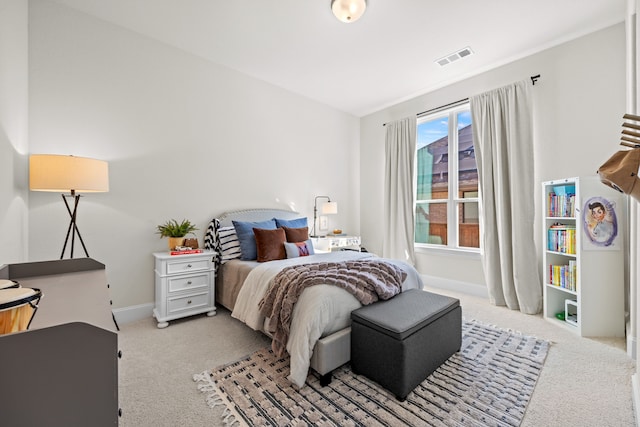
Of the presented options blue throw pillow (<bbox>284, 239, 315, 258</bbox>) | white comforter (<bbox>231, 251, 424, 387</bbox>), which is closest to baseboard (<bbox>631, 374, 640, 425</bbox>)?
white comforter (<bbox>231, 251, 424, 387</bbox>)

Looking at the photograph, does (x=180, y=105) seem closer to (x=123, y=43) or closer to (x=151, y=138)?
(x=151, y=138)

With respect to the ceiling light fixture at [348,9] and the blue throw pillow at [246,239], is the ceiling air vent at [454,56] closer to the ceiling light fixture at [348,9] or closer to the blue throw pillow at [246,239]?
the ceiling light fixture at [348,9]

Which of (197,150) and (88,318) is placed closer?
(88,318)

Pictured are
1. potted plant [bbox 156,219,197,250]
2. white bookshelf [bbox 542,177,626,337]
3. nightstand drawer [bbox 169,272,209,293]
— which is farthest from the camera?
potted plant [bbox 156,219,197,250]

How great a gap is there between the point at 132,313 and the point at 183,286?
1.99ft

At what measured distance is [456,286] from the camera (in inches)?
153

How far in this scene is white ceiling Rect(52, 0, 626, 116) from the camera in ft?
8.17

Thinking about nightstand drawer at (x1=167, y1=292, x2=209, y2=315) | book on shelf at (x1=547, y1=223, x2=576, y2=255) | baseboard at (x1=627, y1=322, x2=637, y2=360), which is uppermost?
Answer: book on shelf at (x1=547, y1=223, x2=576, y2=255)

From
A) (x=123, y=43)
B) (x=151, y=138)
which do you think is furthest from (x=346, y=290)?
(x=123, y=43)

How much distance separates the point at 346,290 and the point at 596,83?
328cm

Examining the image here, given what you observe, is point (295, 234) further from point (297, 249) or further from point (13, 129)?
point (13, 129)

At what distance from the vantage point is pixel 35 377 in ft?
1.66

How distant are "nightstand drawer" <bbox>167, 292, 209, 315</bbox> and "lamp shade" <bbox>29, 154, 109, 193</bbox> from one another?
126 cm

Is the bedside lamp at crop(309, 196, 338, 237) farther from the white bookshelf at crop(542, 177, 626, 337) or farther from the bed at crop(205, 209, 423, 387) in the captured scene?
the white bookshelf at crop(542, 177, 626, 337)
